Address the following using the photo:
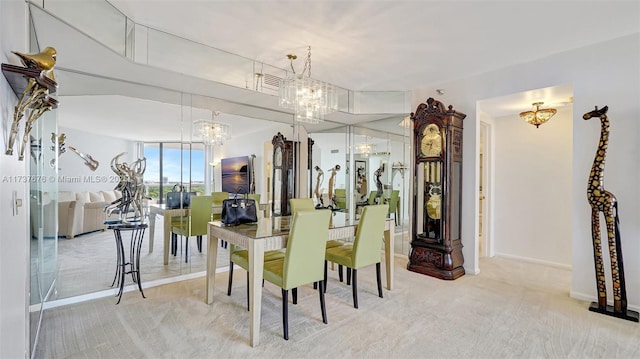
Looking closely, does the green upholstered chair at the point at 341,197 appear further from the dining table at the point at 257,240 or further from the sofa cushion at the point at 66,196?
the sofa cushion at the point at 66,196

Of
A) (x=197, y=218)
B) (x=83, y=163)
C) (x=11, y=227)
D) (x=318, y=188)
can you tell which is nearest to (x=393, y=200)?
(x=318, y=188)

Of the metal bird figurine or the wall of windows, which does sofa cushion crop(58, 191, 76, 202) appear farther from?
the metal bird figurine

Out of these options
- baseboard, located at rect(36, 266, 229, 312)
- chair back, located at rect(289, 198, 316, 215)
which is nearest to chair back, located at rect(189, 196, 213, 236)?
baseboard, located at rect(36, 266, 229, 312)

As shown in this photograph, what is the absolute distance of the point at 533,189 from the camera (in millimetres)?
4523

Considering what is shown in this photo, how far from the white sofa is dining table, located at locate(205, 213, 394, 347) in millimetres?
1259

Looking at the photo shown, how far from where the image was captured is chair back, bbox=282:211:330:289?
2387mm

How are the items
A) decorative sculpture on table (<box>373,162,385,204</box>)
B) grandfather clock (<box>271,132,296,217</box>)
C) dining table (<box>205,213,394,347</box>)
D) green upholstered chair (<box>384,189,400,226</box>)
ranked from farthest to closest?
decorative sculpture on table (<box>373,162,385,204</box>)
green upholstered chair (<box>384,189,400,226</box>)
grandfather clock (<box>271,132,296,217</box>)
dining table (<box>205,213,394,347</box>)

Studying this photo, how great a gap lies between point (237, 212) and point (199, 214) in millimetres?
1207

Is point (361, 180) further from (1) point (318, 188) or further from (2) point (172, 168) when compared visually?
(2) point (172, 168)

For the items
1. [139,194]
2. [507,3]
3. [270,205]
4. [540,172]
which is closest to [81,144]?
[139,194]

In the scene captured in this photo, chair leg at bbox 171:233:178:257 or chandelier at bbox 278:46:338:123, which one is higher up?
chandelier at bbox 278:46:338:123

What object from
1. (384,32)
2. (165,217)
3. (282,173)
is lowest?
(165,217)

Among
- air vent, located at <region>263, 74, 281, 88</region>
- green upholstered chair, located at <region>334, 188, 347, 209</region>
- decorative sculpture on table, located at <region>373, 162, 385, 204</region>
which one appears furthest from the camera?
green upholstered chair, located at <region>334, 188, 347, 209</region>

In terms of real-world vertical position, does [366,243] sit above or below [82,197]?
below
